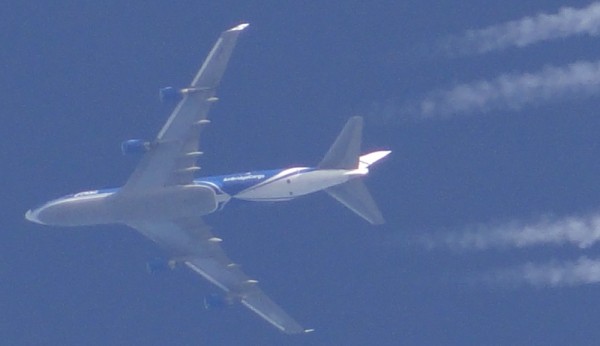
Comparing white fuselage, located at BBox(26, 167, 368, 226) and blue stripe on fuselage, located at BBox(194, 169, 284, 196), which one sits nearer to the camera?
white fuselage, located at BBox(26, 167, 368, 226)

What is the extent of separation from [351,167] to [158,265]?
16.6 m

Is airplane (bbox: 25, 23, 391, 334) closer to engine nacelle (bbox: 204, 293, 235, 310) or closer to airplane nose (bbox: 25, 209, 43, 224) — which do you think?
airplane nose (bbox: 25, 209, 43, 224)

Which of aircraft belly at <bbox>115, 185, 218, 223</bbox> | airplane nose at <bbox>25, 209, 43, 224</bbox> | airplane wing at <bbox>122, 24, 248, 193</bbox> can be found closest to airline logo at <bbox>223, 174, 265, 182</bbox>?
aircraft belly at <bbox>115, 185, 218, 223</bbox>

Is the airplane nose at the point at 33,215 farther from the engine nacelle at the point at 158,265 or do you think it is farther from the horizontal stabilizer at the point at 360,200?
the horizontal stabilizer at the point at 360,200

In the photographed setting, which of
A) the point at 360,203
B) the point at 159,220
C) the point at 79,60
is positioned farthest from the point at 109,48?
the point at 360,203

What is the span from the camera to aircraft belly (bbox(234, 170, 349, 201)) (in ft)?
419

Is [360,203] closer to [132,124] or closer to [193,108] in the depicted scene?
[193,108]

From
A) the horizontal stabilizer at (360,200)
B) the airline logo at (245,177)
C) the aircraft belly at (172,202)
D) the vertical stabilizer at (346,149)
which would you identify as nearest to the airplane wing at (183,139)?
the aircraft belly at (172,202)

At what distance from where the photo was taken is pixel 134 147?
12588 centimetres

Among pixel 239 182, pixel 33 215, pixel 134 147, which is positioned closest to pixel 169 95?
pixel 134 147

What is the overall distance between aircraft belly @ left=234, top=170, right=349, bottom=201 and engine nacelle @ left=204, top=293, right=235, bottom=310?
9.27 metres

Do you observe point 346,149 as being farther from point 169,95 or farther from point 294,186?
point 169,95

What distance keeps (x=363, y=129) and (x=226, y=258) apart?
48.6 ft

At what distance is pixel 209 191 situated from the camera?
129125mm
